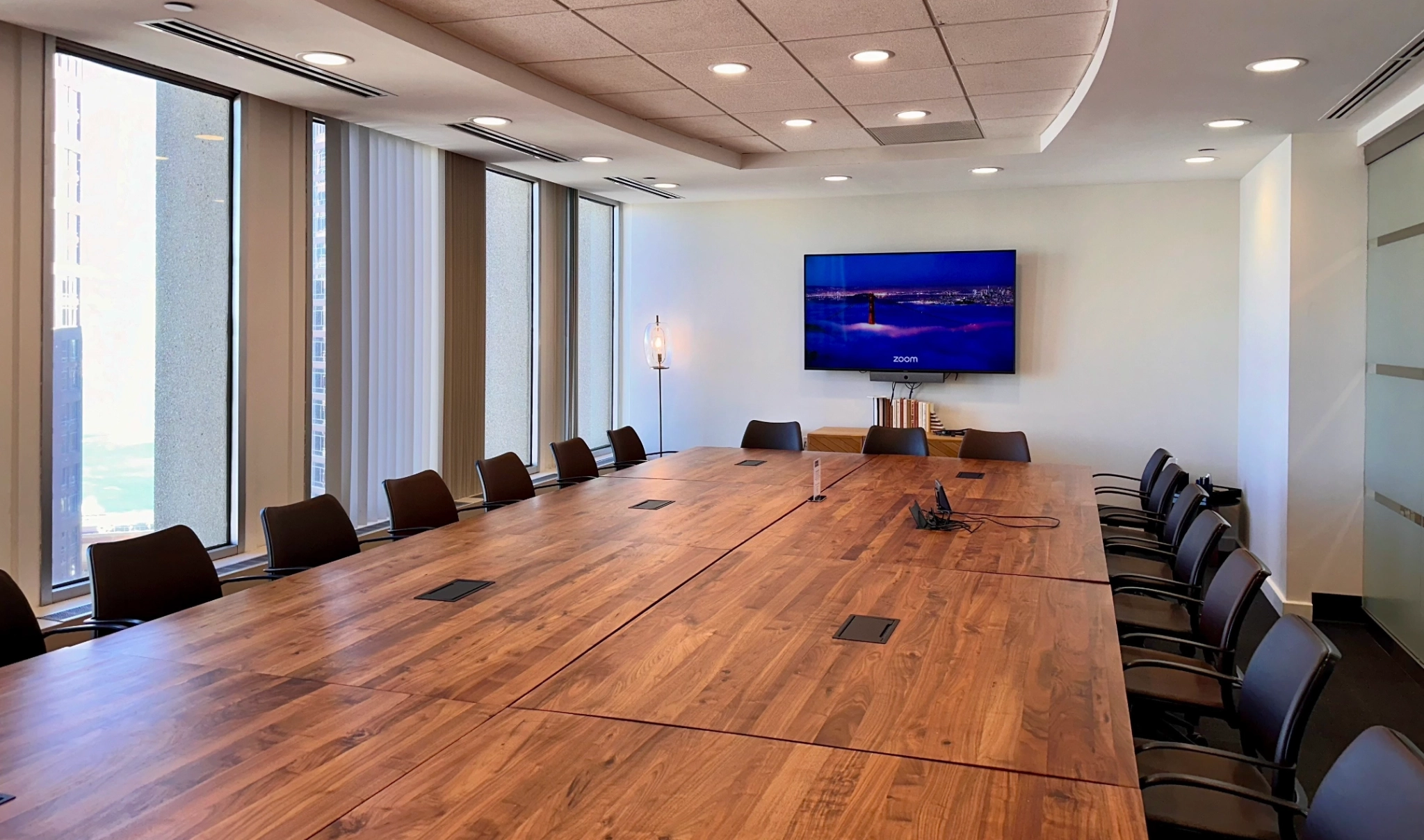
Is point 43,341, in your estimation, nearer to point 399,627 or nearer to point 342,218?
point 342,218

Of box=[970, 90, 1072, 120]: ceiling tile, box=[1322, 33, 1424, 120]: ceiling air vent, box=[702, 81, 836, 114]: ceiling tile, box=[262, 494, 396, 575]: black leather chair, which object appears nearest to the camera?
box=[262, 494, 396, 575]: black leather chair

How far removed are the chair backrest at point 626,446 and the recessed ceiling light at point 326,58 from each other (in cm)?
313

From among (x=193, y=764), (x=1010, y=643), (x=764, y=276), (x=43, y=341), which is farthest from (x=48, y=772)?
(x=764, y=276)

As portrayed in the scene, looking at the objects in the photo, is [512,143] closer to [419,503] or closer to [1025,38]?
[419,503]

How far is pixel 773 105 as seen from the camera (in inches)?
238

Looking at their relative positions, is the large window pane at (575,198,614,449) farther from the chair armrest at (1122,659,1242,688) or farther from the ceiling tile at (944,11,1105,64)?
the chair armrest at (1122,659,1242,688)

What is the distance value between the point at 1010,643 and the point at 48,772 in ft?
7.17

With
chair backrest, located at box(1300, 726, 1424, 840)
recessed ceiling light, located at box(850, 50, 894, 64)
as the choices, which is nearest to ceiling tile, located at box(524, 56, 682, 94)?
recessed ceiling light, located at box(850, 50, 894, 64)

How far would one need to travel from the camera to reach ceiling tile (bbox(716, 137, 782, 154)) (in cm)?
715

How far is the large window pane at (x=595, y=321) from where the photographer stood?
9336mm

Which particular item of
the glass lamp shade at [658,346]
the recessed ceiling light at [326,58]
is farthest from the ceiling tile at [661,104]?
the glass lamp shade at [658,346]

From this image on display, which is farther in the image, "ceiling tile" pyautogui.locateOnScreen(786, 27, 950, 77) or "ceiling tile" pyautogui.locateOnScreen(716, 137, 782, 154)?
"ceiling tile" pyautogui.locateOnScreen(716, 137, 782, 154)

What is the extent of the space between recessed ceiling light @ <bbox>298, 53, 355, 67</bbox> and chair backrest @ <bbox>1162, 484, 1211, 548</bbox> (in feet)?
13.9

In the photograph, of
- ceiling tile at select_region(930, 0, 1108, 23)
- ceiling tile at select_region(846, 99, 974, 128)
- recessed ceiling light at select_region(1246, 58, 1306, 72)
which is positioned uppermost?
ceiling tile at select_region(846, 99, 974, 128)
